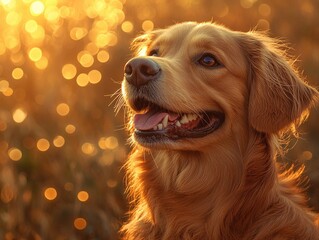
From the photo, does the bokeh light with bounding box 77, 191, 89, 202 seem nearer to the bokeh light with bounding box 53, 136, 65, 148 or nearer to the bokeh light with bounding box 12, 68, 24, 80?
the bokeh light with bounding box 53, 136, 65, 148

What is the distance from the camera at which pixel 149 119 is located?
4148 millimetres

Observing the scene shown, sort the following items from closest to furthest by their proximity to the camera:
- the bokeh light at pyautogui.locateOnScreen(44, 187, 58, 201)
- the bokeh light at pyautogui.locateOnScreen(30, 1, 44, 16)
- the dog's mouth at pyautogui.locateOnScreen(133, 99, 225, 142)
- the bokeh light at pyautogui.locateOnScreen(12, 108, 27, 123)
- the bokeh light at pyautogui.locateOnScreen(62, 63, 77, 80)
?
the dog's mouth at pyautogui.locateOnScreen(133, 99, 225, 142) < the bokeh light at pyautogui.locateOnScreen(44, 187, 58, 201) < the bokeh light at pyautogui.locateOnScreen(12, 108, 27, 123) < the bokeh light at pyautogui.locateOnScreen(62, 63, 77, 80) < the bokeh light at pyautogui.locateOnScreen(30, 1, 44, 16)

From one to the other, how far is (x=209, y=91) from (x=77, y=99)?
9.23ft

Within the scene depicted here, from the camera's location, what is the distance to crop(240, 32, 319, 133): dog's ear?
13.7 feet

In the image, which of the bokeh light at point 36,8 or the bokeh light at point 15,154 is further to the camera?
the bokeh light at point 36,8

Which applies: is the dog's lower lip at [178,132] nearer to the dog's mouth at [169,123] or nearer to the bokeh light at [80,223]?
the dog's mouth at [169,123]

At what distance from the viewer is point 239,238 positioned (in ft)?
12.9

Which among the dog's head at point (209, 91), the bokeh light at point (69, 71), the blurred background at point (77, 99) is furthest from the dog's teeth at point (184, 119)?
the bokeh light at point (69, 71)

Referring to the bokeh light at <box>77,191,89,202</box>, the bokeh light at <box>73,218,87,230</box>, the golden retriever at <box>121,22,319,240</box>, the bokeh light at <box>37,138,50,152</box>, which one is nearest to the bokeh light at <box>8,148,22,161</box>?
the bokeh light at <box>37,138,50,152</box>

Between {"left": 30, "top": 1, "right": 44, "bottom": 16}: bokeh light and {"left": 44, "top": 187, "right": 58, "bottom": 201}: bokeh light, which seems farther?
{"left": 30, "top": 1, "right": 44, "bottom": 16}: bokeh light

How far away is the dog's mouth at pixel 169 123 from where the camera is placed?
4035 mm

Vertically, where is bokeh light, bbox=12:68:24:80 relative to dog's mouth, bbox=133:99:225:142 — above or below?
below

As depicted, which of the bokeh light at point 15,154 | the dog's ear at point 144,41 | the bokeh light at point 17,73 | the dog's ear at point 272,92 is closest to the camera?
the dog's ear at point 272,92

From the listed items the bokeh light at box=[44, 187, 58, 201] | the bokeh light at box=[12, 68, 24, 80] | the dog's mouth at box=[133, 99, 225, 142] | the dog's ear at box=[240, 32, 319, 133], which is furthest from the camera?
the bokeh light at box=[12, 68, 24, 80]
